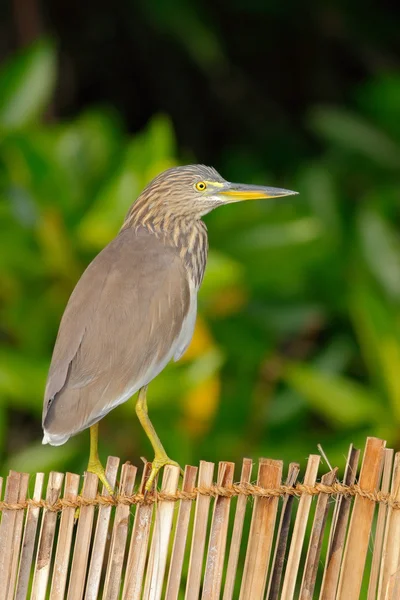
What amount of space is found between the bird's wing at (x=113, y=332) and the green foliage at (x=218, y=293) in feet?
3.65

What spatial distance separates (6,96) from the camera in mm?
4316

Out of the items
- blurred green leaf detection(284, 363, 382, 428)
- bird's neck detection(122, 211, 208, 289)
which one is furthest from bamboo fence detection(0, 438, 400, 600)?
blurred green leaf detection(284, 363, 382, 428)

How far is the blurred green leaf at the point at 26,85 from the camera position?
427 cm

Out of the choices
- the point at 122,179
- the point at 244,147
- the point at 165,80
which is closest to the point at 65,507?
the point at 122,179

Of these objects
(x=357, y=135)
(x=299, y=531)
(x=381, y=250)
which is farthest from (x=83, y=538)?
(x=357, y=135)

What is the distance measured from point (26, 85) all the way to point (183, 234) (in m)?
1.94

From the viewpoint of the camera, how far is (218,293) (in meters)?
3.95

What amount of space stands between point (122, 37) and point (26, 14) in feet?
3.01

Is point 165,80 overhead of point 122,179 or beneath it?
overhead

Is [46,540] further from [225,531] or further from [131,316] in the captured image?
[131,316]

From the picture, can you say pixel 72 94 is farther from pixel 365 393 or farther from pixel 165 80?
pixel 365 393

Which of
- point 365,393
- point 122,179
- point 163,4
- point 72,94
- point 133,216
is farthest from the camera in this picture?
point 72,94

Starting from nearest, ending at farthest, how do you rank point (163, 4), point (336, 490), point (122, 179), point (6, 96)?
point (336, 490)
point (122, 179)
point (6, 96)
point (163, 4)

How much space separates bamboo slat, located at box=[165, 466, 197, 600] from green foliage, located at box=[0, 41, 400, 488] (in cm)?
174
